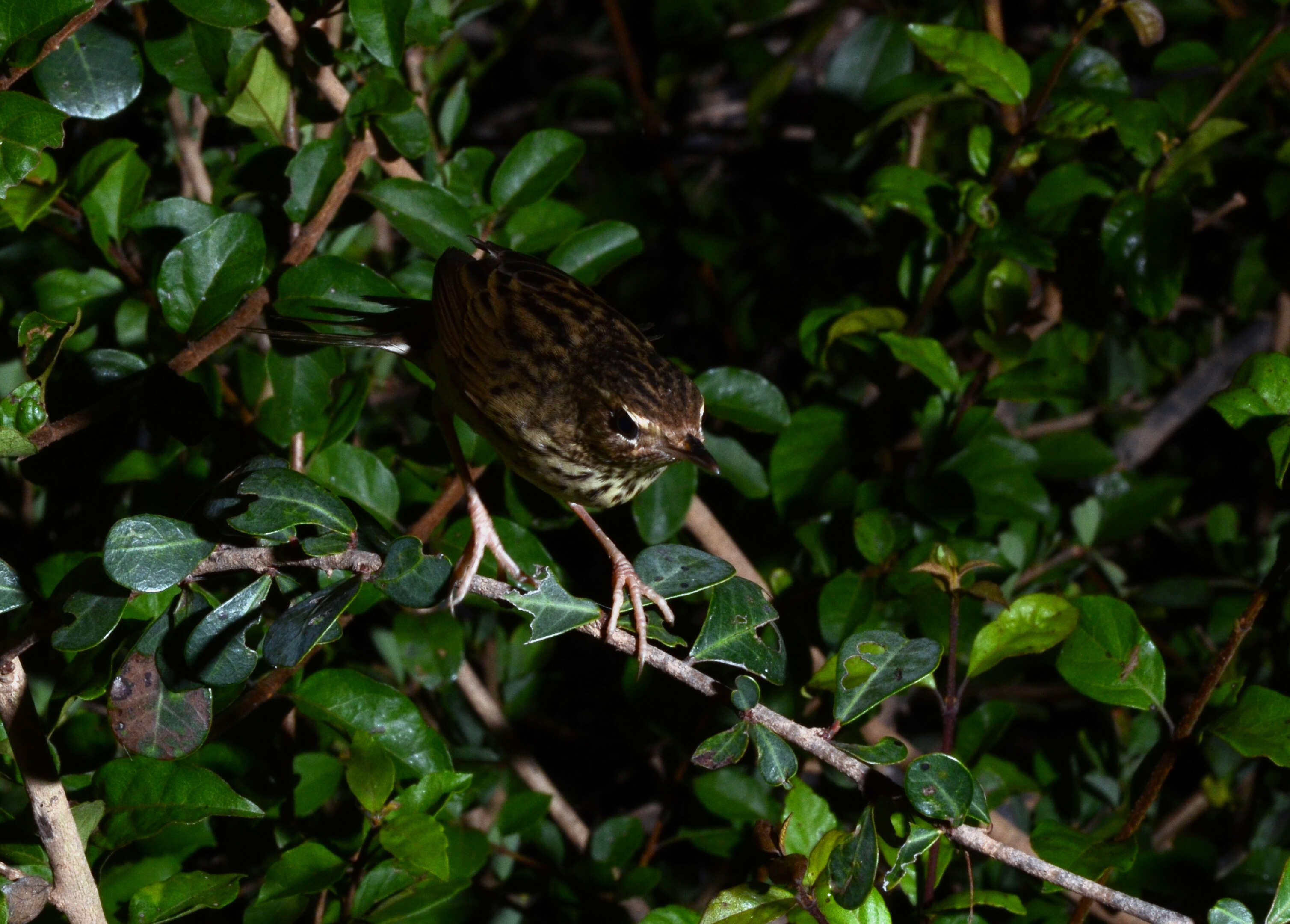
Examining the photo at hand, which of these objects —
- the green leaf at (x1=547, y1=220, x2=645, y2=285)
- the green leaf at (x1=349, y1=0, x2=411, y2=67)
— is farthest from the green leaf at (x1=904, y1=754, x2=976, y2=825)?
the green leaf at (x1=349, y1=0, x2=411, y2=67)

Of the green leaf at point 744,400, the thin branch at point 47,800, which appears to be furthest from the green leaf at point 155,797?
the green leaf at point 744,400

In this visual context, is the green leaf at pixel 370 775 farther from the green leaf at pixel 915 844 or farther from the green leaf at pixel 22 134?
the green leaf at pixel 22 134

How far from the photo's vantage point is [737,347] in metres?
3.24

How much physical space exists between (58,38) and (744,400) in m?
1.41

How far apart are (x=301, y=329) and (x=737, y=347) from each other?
1483 mm

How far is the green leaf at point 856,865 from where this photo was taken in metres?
1.43

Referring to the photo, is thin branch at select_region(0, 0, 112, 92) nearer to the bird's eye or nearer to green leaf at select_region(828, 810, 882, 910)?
the bird's eye

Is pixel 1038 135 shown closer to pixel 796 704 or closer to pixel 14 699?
pixel 796 704

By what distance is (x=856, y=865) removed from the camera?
146 cm

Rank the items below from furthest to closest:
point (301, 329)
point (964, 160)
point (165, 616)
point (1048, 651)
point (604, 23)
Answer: point (604, 23) < point (964, 160) < point (1048, 651) < point (301, 329) < point (165, 616)

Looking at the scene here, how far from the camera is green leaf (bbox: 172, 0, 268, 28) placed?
70.1 inches

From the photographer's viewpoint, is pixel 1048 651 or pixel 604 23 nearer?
pixel 1048 651

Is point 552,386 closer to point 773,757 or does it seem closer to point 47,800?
point 773,757

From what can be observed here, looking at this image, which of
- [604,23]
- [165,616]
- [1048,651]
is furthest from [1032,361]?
[604,23]
